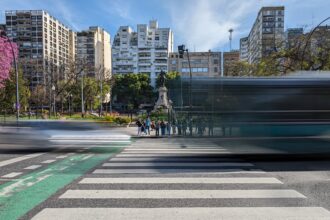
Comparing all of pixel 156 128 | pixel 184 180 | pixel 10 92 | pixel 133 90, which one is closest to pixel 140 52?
pixel 133 90

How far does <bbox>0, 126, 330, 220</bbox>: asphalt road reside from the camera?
5.42 m

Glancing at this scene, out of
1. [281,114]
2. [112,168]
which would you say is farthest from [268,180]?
[112,168]

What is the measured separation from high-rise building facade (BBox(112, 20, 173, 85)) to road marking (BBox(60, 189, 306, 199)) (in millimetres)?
123659

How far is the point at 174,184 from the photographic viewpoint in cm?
732

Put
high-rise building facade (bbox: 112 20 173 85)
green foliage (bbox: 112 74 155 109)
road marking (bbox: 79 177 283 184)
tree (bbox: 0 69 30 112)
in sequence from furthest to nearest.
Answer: high-rise building facade (bbox: 112 20 173 85) → green foliage (bbox: 112 74 155 109) → tree (bbox: 0 69 30 112) → road marking (bbox: 79 177 283 184)

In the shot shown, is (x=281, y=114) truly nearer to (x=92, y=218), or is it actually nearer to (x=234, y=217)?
(x=234, y=217)

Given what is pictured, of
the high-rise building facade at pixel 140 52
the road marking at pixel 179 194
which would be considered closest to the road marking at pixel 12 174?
the road marking at pixel 179 194

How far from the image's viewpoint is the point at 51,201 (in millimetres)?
5961

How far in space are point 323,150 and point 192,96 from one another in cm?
428

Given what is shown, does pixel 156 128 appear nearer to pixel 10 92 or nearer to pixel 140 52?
pixel 10 92

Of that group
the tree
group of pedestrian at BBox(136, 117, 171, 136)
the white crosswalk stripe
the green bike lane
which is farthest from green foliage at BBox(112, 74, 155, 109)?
the white crosswalk stripe

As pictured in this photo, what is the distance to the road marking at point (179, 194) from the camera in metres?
6.27

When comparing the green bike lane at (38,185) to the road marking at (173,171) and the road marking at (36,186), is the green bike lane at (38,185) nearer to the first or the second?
the road marking at (36,186)

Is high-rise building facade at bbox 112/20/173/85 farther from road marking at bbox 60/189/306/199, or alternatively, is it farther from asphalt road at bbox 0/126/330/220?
road marking at bbox 60/189/306/199
